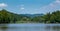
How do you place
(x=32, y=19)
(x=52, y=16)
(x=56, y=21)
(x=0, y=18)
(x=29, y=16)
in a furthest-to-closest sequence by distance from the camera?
(x=29, y=16)
(x=32, y=19)
(x=52, y=16)
(x=56, y=21)
(x=0, y=18)

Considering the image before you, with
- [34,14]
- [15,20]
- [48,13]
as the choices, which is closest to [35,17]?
[34,14]

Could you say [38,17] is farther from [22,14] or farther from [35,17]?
[22,14]

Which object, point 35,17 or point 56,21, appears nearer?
point 56,21

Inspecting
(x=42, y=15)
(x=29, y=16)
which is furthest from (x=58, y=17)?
(x=29, y=16)

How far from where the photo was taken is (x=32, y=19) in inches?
3632

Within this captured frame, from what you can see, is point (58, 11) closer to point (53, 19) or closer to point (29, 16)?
point (53, 19)

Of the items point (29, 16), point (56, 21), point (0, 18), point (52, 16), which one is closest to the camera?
point (0, 18)

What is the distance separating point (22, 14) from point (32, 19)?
23.6ft

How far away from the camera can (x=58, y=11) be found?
281ft

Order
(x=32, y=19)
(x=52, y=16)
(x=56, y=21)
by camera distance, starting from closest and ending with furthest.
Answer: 1. (x=56, y=21)
2. (x=52, y=16)
3. (x=32, y=19)

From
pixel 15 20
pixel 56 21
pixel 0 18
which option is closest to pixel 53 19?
pixel 56 21

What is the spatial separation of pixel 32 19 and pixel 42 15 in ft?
18.3

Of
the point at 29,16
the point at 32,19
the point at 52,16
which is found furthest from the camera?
the point at 29,16

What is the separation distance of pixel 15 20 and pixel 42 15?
19.1 metres
